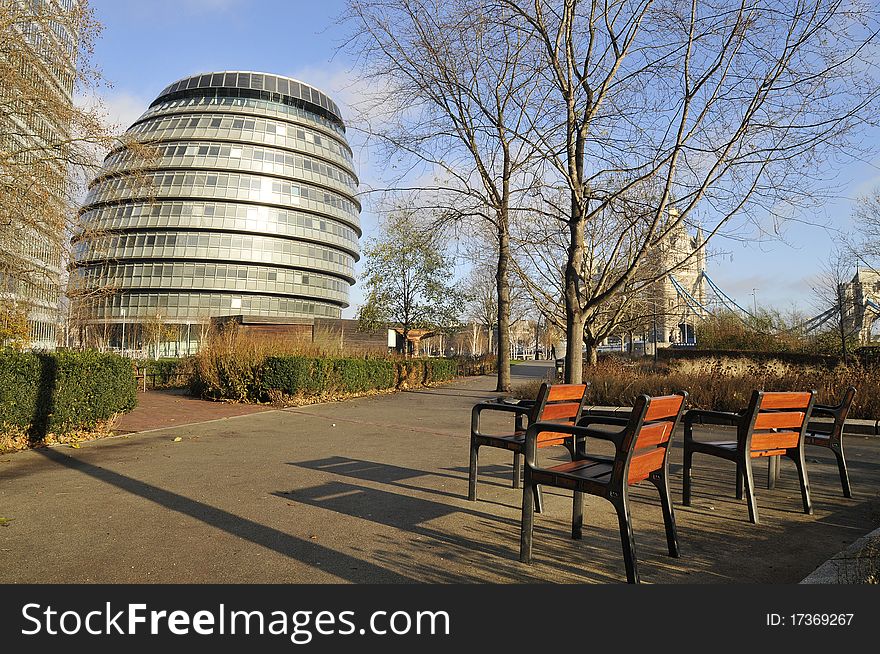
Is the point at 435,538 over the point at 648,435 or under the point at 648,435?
under

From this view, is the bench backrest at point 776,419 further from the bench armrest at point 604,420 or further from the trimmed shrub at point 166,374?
the trimmed shrub at point 166,374

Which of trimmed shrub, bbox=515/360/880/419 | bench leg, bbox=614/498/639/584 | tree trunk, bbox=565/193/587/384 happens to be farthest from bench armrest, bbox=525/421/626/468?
trimmed shrub, bbox=515/360/880/419

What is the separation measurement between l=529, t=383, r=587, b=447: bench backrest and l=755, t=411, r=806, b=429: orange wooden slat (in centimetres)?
141

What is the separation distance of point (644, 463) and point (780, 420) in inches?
80.2

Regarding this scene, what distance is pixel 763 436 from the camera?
5.04 meters

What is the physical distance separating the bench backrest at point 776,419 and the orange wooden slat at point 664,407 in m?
1.09

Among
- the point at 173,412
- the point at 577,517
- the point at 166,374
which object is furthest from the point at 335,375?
the point at 577,517

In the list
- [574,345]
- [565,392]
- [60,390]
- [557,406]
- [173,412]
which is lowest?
[173,412]

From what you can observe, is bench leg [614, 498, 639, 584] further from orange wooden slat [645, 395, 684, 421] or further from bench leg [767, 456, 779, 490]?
bench leg [767, 456, 779, 490]

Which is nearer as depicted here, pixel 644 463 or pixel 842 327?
pixel 644 463

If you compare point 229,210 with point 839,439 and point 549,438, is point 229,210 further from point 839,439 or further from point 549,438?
point 839,439

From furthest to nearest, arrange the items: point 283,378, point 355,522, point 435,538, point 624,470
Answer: point 283,378 → point 355,522 → point 435,538 → point 624,470

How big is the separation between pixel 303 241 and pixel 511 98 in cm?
6966

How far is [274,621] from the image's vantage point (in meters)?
2.89
